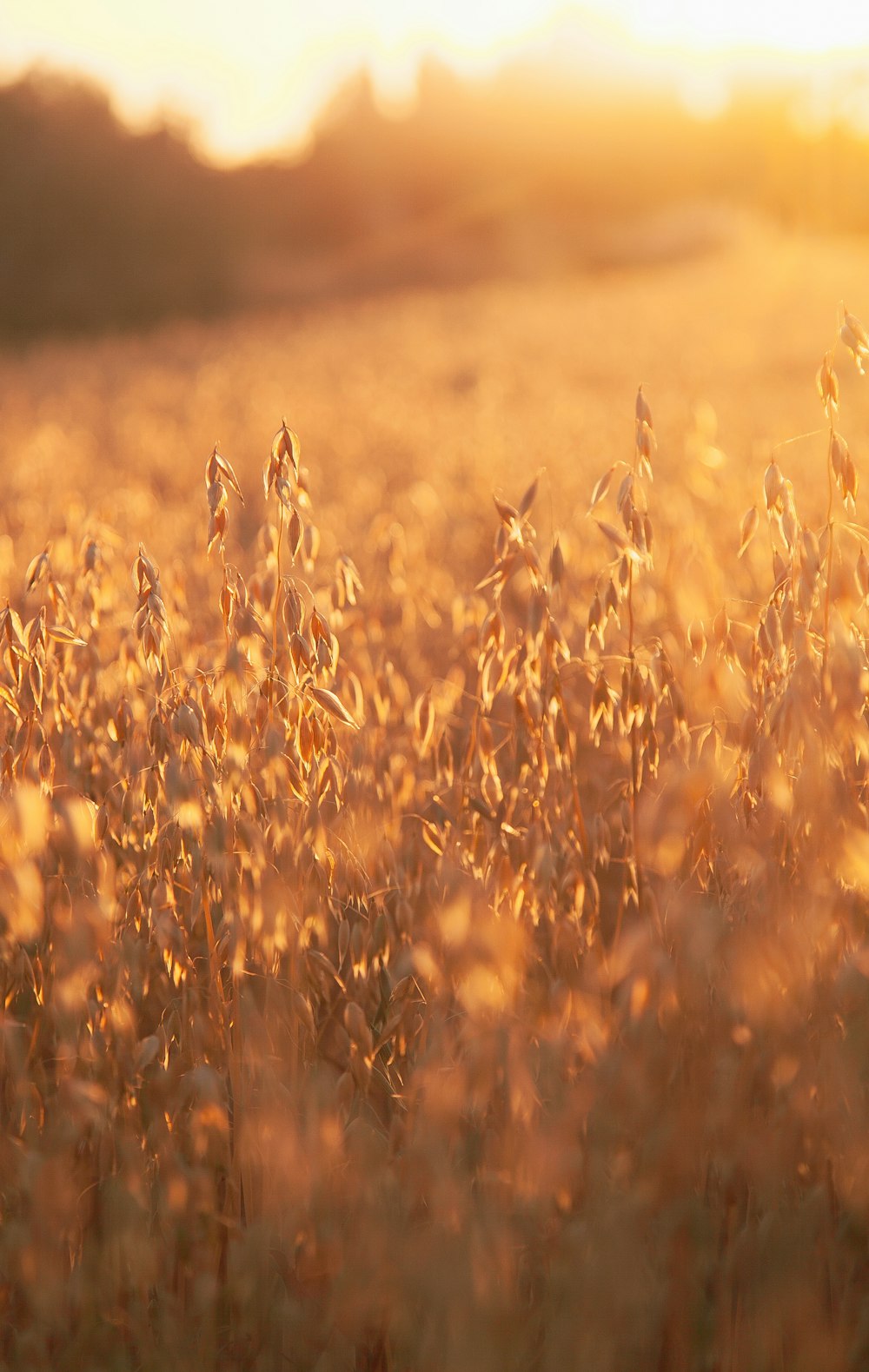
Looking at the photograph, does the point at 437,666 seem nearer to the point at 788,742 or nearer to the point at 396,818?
the point at 396,818

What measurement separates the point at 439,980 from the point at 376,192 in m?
41.4

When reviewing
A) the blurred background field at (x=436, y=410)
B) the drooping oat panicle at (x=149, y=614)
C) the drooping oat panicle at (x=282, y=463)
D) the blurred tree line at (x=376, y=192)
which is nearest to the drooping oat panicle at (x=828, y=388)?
the blurred background field at (x=436, y=410)

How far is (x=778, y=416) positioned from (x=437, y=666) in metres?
5.96

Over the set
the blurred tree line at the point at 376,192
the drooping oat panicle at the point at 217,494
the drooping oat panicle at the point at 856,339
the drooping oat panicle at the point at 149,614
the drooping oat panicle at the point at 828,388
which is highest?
the blurred tree line at the point at 376,192

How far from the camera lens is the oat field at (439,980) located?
3.52 feet

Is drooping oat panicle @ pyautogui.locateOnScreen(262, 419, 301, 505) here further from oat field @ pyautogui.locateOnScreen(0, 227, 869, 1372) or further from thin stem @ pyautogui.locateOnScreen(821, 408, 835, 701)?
thin stem @ pyautogui.locateOnScreen(821, 408, 835, 701)

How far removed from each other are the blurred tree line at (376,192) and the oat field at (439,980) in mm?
22161

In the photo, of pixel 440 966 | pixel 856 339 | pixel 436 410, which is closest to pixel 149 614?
pixel 440 966

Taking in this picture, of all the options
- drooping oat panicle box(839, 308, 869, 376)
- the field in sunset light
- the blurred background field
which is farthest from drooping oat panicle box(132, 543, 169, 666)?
drooping oat panicle box(839, 308, 869, 376)

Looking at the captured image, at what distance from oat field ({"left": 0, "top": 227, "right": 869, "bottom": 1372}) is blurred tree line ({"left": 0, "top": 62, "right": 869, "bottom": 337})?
22161mm

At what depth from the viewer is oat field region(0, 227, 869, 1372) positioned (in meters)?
1.07

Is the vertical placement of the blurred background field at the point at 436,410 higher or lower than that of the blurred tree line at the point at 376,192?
lower

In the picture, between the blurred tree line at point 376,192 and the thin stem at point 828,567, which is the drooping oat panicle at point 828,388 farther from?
the blurred tree line at point 376,192

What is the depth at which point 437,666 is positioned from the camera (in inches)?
122
